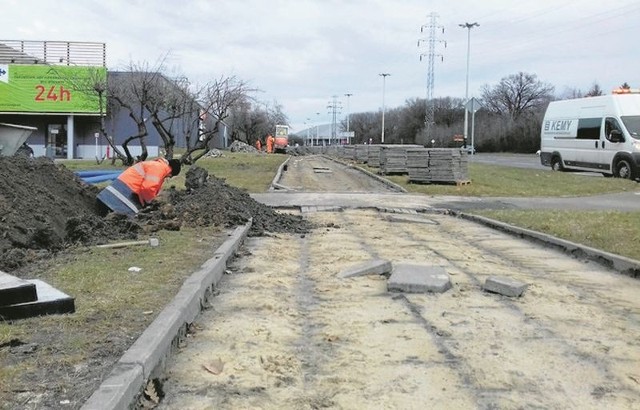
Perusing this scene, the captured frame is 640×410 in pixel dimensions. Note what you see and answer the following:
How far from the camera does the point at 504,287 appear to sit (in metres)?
6.47

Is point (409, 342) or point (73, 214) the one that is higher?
point (73, 214)

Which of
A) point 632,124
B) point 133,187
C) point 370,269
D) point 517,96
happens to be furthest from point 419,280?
point 517,96

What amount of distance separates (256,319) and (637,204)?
47.7ft

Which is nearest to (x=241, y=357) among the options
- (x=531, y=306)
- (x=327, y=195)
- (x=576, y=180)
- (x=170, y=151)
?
(x=531, y=306)

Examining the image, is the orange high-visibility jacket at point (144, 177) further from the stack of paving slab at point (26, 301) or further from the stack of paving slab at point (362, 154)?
the stack of paving slab at point (362, 154)

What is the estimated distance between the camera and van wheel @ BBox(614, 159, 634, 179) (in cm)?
2375

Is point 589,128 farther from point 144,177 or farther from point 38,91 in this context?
point 38,91

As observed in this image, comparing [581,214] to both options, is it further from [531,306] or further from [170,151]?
[170,151]

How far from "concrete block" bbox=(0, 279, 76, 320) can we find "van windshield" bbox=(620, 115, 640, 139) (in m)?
23.1

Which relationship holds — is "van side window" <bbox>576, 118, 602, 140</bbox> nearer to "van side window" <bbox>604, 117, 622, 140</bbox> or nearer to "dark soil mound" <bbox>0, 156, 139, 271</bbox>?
"van side window" <bbox>604, 117, 622, 140</bbox>

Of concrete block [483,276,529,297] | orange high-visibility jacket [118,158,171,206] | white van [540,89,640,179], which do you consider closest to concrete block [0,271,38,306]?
concrete block [483,276,529,297]

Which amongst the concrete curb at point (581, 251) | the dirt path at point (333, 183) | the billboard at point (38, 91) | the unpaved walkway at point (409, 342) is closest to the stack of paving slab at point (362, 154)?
the dirt path at point (333, 183)

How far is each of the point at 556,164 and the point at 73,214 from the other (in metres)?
24.6

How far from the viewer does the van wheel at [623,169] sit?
23750 mm
